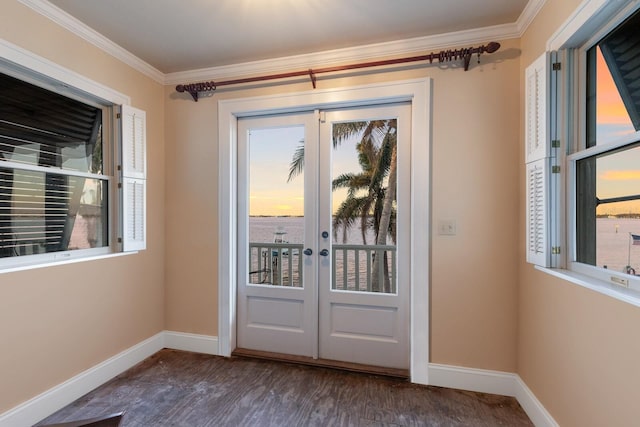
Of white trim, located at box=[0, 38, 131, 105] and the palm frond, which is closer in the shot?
white trim, located at box=[0, 38, 131, 105]

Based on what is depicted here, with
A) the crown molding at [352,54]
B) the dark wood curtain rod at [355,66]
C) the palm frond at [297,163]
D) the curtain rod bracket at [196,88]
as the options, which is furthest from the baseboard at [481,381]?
the curtain rod bracket at [196,88]

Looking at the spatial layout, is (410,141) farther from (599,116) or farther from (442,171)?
(599,116)

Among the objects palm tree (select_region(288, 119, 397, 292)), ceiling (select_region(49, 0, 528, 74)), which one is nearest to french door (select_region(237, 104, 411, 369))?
palm tree (select_region(288, 119, 397, 292))

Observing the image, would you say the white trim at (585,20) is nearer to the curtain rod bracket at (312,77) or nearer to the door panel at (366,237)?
the door panel at (366,237)

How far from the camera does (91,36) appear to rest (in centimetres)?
215

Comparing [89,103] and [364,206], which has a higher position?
[89,103]

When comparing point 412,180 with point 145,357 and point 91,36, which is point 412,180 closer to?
point 91,36

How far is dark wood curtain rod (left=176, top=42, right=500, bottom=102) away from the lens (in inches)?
81.4

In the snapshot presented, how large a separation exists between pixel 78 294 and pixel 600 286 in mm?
3023

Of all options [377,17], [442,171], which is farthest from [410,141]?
[377,17]

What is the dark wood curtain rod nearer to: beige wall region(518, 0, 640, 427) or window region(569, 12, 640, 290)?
beige wall region(518, 0, 640, 427)

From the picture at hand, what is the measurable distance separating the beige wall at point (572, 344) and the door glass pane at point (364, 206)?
0.91 metres

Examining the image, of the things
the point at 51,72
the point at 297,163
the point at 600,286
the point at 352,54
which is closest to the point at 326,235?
the point at 297,163

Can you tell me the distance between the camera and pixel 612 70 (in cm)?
139
